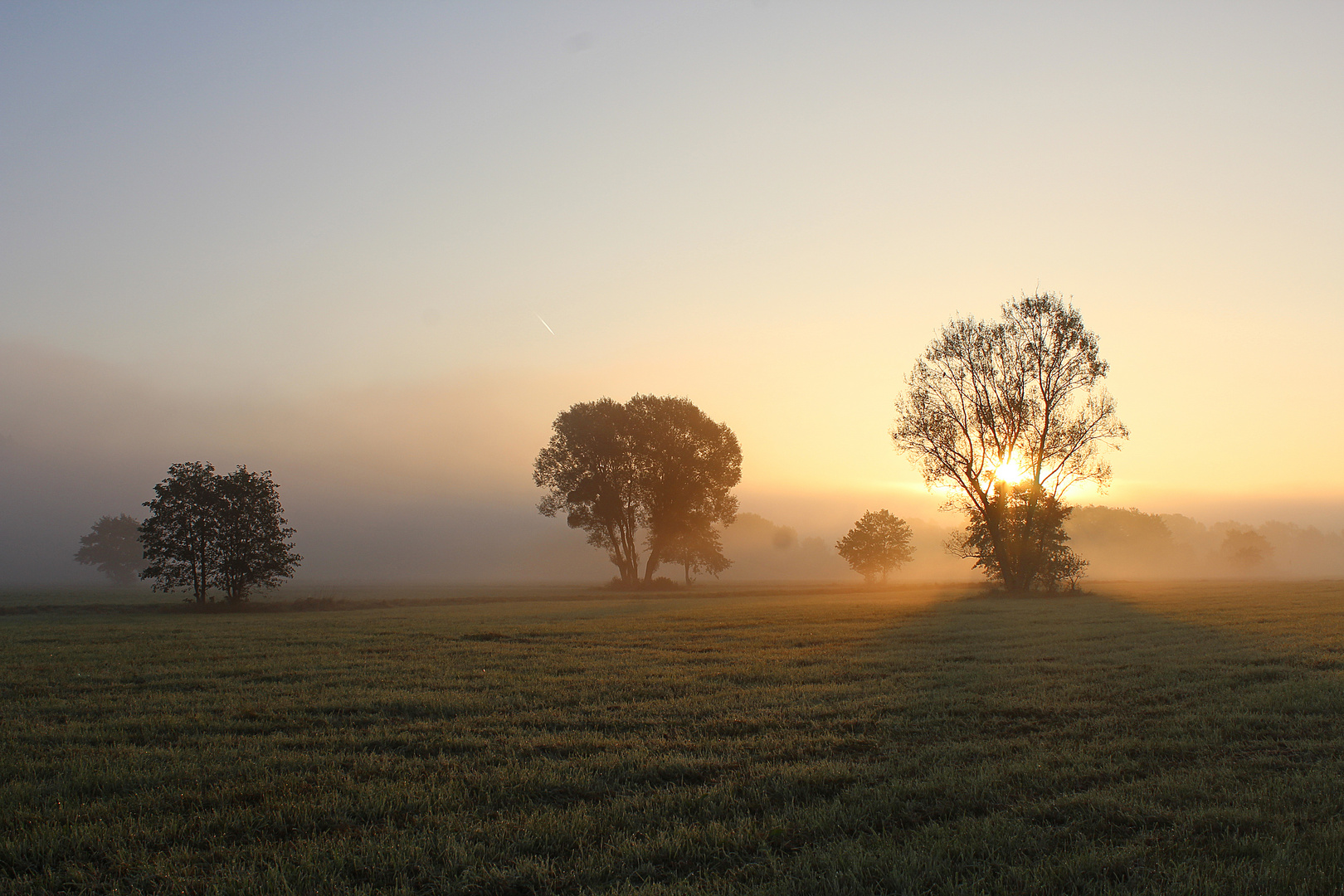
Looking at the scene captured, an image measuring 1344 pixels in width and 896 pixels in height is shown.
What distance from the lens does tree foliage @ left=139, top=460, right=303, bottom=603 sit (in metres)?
37.7

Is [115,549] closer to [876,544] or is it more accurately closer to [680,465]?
[680,465]

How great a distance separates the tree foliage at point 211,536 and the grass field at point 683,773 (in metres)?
27.1

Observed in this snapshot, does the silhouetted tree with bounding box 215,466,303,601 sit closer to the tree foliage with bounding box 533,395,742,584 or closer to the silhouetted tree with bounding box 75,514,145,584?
the tree foliage with bounding box 533,395,742,584

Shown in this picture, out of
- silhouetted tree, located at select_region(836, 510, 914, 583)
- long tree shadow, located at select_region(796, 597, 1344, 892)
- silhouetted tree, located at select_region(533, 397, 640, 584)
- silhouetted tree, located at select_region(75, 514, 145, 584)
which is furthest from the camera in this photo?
silhouetted tree, located at select_region(75, 514, 145, 584)

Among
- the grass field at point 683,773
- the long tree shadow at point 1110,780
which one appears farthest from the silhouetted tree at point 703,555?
the long tree shadow at point 1110,780

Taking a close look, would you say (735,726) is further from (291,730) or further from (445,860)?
(291,730)

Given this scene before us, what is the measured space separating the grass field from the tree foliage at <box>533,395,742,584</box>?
4203cm

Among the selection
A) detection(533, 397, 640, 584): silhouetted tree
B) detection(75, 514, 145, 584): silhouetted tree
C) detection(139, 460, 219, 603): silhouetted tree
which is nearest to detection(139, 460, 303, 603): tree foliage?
detection(139, 460, 219, 603): silhouetted tree

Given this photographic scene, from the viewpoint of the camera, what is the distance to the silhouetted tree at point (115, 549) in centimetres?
9994

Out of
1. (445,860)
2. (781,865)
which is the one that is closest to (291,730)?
(445,860)

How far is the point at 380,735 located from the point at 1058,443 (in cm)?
3714

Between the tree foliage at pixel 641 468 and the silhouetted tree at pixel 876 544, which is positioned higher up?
the tree foliage at pixel 641 468

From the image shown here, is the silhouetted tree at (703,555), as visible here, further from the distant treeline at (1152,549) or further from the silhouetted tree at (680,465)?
the distant treeline at (1152,549)

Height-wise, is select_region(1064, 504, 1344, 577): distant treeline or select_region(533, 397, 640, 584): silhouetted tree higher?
select_region(533, 397, 640, 584): silhouetted tree
